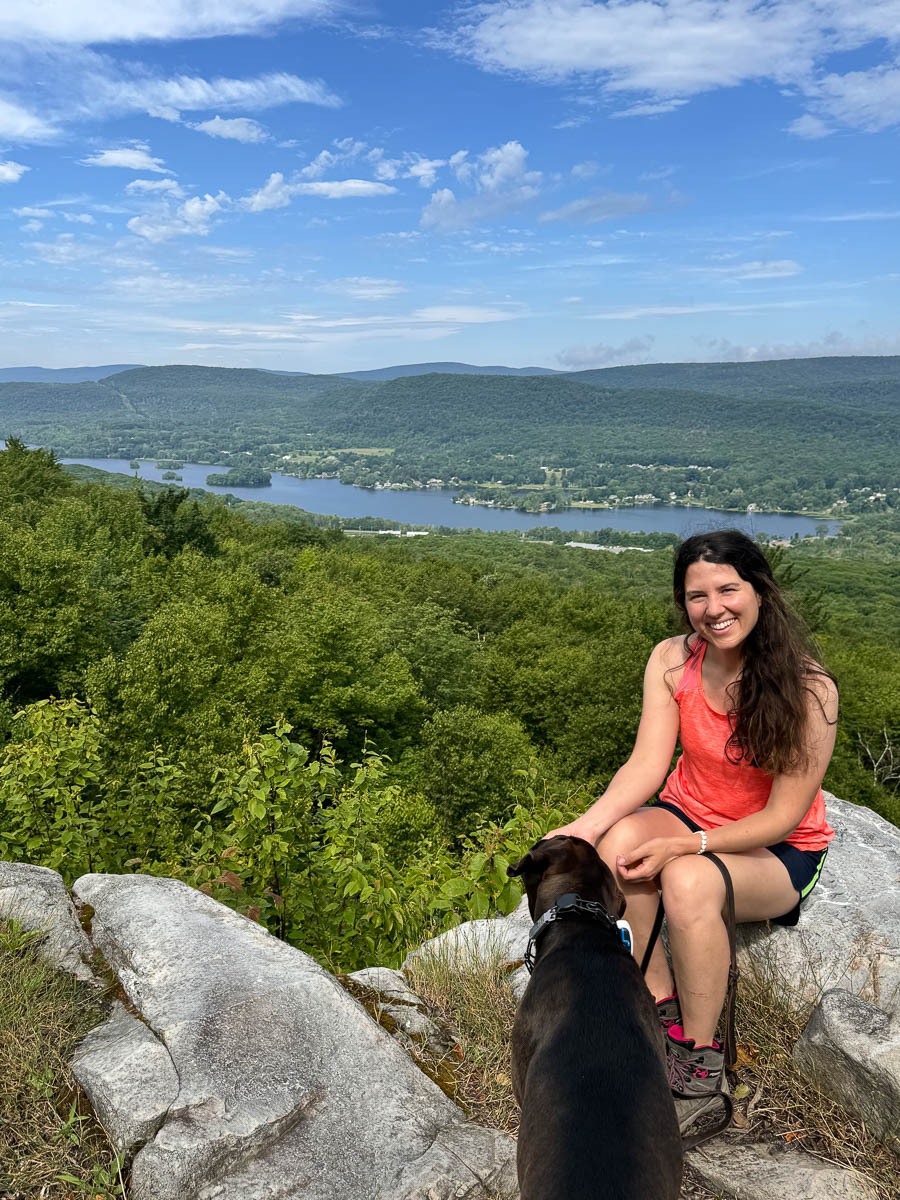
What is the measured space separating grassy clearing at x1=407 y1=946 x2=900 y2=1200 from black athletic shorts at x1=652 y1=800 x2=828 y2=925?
0.30m

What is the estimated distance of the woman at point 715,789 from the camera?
2.80 m

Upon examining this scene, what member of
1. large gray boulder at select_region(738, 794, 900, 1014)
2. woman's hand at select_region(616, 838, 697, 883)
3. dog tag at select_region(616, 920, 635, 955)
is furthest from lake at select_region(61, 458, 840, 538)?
dog tag at select_region(616, 920, 635, 955)

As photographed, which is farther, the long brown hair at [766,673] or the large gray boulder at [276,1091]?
the long brown hair at [766,673]

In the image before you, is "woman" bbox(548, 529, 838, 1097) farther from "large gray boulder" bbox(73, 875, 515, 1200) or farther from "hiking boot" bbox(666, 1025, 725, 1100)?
"large gray boulder" bbox(73, 875, 515, 1200)

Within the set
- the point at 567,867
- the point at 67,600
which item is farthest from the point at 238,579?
the point at 567,867

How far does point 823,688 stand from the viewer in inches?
116

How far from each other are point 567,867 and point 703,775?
88 centimetres

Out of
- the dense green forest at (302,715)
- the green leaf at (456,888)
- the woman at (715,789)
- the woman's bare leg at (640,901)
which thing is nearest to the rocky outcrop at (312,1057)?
the woman at (715,789)

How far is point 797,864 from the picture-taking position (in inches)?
124

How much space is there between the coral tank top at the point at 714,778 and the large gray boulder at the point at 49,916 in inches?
106

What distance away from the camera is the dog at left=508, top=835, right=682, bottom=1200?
66.8 inches

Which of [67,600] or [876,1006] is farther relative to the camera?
[67,600]

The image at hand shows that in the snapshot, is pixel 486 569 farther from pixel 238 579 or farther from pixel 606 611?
pixel 238 579

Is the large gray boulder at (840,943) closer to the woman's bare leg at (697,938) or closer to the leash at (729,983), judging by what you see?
the leash at (729,983)
